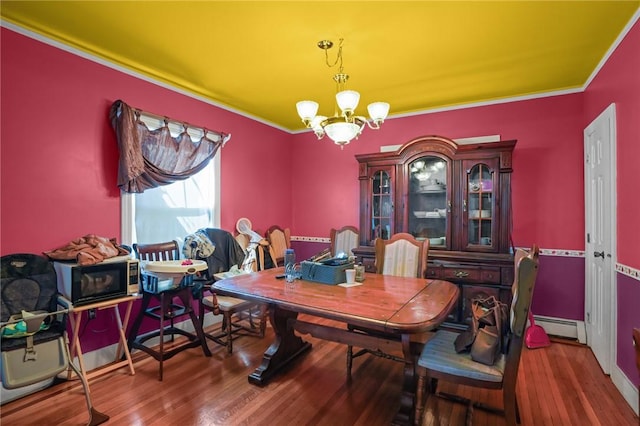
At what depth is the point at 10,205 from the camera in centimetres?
216

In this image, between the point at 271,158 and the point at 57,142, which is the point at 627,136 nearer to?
the point at 271,158

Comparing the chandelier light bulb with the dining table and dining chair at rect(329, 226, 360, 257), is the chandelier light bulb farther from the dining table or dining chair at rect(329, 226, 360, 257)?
dining chair at rect(329, 226, 360, 257)

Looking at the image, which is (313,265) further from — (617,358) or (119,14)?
(617,358)

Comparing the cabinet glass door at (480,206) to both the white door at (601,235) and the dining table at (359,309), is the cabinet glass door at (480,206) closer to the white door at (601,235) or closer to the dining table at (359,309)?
the white door at (601,235)

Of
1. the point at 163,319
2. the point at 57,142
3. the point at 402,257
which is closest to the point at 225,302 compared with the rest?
the point at 163,319

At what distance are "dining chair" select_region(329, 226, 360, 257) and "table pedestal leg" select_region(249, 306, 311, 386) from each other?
5.42ft

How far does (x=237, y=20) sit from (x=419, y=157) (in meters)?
2.28

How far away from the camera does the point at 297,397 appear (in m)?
2.20

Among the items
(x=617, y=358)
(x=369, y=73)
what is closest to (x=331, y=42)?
(x=369, y=73)

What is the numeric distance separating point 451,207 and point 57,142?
3.47m

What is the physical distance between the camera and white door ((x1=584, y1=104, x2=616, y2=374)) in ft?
8.02

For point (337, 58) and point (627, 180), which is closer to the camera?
point (627, 180)

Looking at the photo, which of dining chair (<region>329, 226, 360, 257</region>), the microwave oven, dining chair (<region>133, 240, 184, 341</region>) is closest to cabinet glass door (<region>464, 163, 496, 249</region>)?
dining chair (<region>329, 226, 360, 257</region>)

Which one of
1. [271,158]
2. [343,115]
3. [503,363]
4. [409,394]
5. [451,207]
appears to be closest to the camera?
[503,363]
